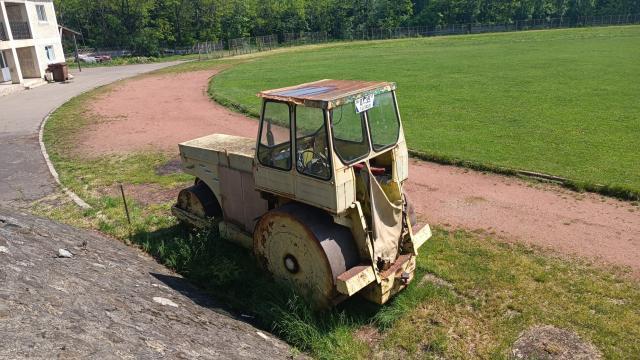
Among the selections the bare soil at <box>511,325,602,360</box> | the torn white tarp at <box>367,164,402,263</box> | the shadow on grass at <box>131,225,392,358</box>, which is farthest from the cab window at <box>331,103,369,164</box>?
the bare soil at <box>511,325,602,360</box>

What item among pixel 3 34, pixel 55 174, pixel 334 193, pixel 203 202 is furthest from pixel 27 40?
pixel 334 193

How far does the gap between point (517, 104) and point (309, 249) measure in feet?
51.4

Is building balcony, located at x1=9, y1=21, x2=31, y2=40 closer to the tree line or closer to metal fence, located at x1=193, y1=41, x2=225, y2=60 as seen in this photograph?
metal fence, located at x1=193, y1=41, x2=225, y2=60

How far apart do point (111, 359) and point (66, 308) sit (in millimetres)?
1104

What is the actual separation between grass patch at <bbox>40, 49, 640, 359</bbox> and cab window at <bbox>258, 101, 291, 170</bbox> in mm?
1736

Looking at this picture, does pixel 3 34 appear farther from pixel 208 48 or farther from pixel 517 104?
pixel 517 104

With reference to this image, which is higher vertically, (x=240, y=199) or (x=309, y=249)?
(x=240, y=199)

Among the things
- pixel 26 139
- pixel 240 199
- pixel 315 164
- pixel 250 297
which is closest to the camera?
pixel 315 164

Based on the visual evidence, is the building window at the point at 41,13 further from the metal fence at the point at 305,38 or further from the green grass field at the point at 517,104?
the metal fence at the point at 305,38

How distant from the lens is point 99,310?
5250 millimetres

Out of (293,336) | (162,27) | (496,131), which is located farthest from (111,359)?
(162,27)

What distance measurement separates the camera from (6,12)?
1384 inches

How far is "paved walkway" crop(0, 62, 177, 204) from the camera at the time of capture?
12.3 metres

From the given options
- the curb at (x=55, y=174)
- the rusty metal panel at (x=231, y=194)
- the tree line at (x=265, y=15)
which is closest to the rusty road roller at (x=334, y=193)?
the rusty metal panel at (x=231, y=194)
